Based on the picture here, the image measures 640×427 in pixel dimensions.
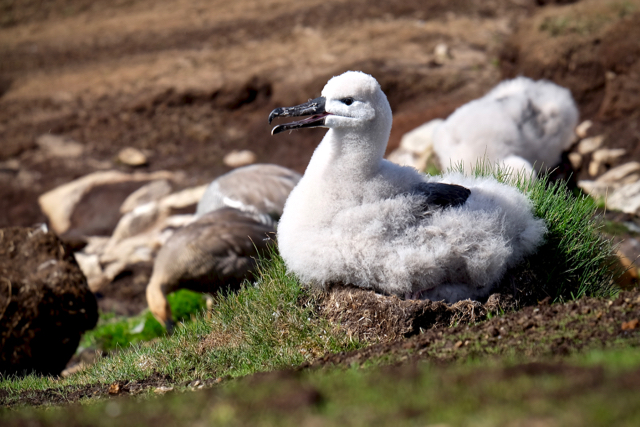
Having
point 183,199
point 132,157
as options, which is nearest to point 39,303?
point 183,199

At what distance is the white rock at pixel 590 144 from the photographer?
11636 millimetres

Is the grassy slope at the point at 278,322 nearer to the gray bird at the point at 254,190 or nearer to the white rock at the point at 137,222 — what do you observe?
the gray bird at the point at 254,190

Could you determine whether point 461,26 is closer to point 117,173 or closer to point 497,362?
point 117,173

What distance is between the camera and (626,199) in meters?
9.18

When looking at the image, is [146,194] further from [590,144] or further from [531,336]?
[531,336]

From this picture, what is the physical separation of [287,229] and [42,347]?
405 centimetres

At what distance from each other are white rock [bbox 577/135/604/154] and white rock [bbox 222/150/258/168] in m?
7.29

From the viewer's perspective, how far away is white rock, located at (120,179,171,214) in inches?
566

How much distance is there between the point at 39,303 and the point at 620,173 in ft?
28.6

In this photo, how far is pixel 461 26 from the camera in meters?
17.8

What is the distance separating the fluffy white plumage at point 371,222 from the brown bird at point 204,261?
3847mm

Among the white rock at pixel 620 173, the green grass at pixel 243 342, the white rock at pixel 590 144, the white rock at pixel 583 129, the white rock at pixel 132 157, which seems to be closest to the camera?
the green grass at pixel 243 342

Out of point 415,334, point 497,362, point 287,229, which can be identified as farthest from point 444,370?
point 287,229

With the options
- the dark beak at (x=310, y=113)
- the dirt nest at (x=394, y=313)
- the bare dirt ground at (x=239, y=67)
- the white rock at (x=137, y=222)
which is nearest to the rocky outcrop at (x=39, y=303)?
the dirt nest at (x=394, y=313)
